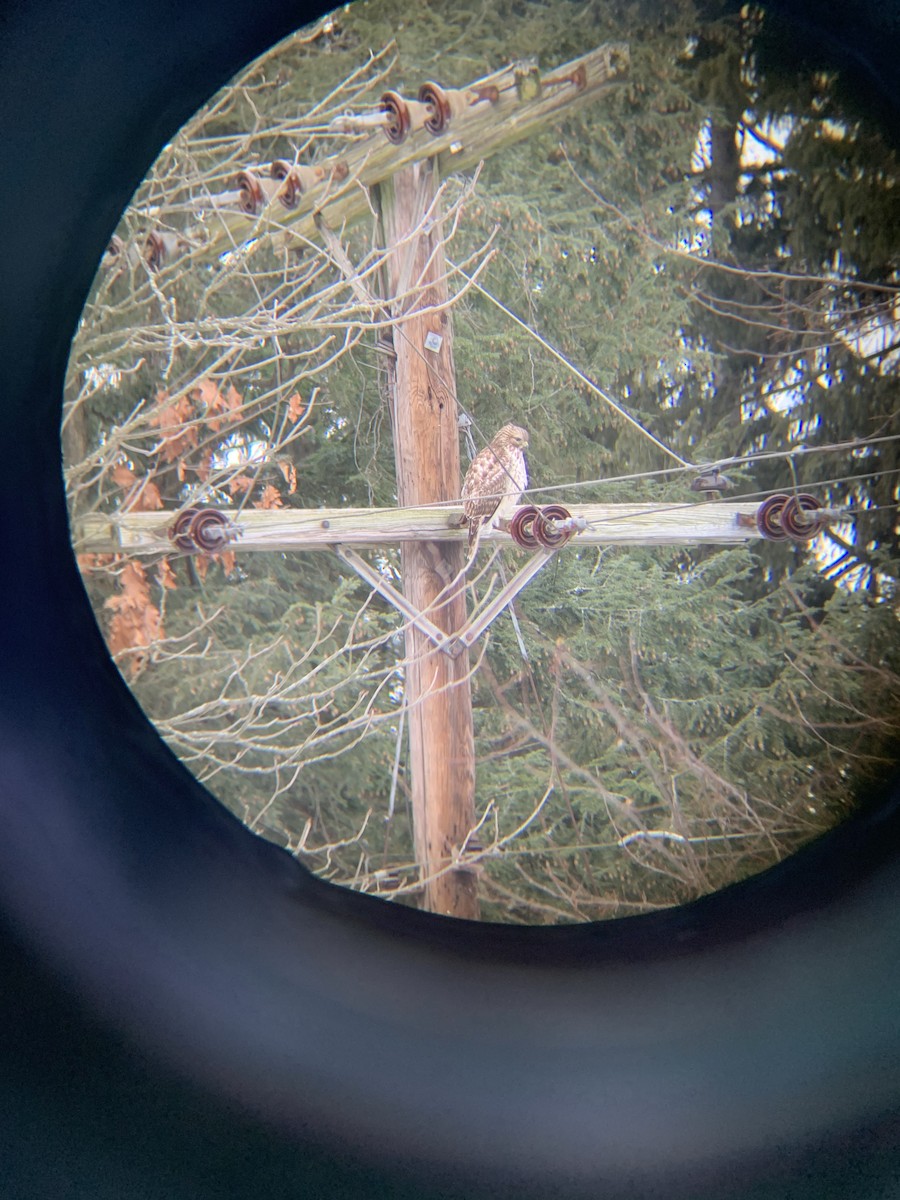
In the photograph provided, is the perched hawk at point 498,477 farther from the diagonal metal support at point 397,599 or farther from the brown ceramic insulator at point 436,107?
the brown ceramic insulator at point 436,107

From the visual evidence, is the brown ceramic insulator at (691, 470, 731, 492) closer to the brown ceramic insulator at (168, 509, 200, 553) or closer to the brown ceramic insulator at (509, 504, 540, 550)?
the brown ceramic insulator at (509, 504, 540, 550)

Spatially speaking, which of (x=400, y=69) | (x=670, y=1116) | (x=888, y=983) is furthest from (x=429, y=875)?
(x=400, y=69)

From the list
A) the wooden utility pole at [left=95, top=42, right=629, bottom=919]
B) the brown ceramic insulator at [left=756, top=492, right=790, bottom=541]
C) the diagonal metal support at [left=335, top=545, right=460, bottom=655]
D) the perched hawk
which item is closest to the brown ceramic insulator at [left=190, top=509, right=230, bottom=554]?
the wooden utility pole at [left=95, top=42, right=629, bottom=919]

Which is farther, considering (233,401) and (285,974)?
(233,401)

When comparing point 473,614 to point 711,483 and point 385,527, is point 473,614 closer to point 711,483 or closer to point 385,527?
point 385,527

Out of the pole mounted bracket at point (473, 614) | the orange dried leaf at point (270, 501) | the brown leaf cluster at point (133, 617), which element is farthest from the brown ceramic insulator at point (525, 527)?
the brown leaf cluster at point (133, 617)

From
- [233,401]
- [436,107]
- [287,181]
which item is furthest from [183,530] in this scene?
[436,107]
